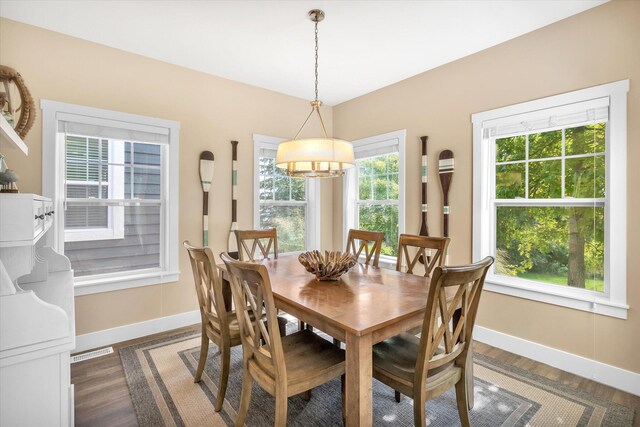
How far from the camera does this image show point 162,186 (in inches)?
129

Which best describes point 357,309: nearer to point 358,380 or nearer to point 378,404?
point 358,380

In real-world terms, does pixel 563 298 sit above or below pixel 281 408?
above

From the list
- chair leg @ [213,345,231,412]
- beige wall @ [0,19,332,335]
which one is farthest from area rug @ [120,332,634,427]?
beige wall @ [0,19,332,335]

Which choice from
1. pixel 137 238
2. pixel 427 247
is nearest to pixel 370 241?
pixel 427 247

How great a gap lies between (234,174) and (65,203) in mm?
1551

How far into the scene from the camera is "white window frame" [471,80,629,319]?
2256mm

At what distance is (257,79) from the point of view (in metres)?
3.65

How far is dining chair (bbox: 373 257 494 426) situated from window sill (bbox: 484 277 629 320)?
4.64ft

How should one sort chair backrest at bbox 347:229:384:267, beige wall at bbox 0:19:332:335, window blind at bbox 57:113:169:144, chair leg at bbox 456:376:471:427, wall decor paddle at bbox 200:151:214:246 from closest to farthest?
chair leg at bbox 456:376:471:427 → beige wall at bbox 0:19:332:335 → window blind at bbox 57:113:169:144 → chair backrest at bbox 347:229:384:267 → wall decor paddle at bbox 200:151:214:246

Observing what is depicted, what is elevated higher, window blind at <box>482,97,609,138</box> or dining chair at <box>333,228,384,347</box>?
window blind at <box>482,97,609,138</box>

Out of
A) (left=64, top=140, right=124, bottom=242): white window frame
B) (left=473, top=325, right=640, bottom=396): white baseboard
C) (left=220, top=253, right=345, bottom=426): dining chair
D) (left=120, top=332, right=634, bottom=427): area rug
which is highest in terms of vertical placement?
(left=64, top=140, right=124, bottom=242): white window frame

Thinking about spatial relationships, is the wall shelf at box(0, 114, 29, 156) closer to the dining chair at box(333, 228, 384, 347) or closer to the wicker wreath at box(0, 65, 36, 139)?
the wicker wreath at box(0, 65, 36, 139)

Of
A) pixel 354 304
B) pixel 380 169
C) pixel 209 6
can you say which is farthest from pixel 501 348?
pixel 209 6

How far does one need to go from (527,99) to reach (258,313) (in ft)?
9.11
